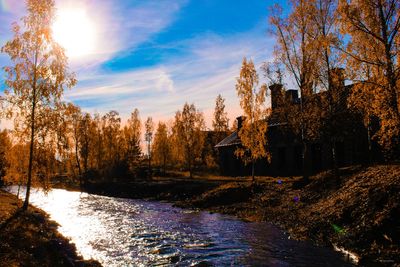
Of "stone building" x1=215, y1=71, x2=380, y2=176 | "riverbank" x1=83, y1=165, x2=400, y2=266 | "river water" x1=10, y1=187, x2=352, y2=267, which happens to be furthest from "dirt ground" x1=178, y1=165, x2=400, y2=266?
"stone building" x1=215, y1=71, x2=380, y2=176

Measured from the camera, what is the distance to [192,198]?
34094mm

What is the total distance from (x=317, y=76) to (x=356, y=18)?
8.12m

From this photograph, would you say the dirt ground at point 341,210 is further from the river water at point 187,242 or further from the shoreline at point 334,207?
the river water at point 187,242

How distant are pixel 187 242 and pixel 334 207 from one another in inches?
321

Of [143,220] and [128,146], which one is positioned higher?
[128,146]

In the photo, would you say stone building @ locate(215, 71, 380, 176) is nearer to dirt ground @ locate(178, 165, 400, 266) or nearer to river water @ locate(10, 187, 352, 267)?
dirt ground @ locate(178, 165, 400, 266)

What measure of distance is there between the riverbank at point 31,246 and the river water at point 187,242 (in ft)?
3.44

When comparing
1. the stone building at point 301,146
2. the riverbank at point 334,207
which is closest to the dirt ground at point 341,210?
the riverbank at point 334,207

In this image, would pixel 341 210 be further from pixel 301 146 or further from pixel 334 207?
pixel 301 146

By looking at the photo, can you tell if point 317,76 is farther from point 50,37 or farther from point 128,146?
point 128,146

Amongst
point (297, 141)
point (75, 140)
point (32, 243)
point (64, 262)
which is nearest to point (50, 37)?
point (32, 243)

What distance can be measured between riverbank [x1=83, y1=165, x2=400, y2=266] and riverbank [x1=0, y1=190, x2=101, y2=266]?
10.5 meters

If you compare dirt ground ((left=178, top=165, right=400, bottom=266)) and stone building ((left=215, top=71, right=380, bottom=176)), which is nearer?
dirt ground ((left=178, top=165, right=400, bottom=266))

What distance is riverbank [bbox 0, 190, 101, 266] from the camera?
10219mm
